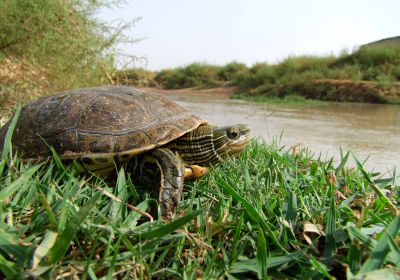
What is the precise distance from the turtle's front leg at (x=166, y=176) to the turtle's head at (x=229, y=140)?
328 millimetres

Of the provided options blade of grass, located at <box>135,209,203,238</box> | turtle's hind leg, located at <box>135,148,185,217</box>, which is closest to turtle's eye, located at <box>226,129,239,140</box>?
turtle's hind leg, located at <box>135,148,185,217</box>

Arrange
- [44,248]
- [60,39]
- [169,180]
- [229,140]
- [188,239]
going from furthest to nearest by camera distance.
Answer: [60,39], [229,140], [169,180], [188,239], [44,248]

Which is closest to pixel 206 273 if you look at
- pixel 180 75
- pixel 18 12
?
pixel 18 12

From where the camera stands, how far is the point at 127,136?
5.62 feet

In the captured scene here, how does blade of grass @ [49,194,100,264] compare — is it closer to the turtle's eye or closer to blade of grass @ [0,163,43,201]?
blade of grass @ [0,163,43,201]

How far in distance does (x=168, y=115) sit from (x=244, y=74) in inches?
737

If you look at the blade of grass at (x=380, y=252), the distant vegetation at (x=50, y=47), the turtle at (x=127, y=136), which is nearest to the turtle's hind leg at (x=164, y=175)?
the turtle at (x=127, y=136)

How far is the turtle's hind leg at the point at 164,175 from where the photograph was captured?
4.68 ft

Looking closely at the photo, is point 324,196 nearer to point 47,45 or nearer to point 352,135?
point 352,135

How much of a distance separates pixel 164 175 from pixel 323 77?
14792mm

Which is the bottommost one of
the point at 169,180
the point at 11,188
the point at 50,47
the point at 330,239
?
the point at 330,239

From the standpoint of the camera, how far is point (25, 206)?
3.83ft

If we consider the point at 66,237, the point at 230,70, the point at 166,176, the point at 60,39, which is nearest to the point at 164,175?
the point at 166,176

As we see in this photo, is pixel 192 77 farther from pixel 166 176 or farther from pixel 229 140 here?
pixel 166 176
